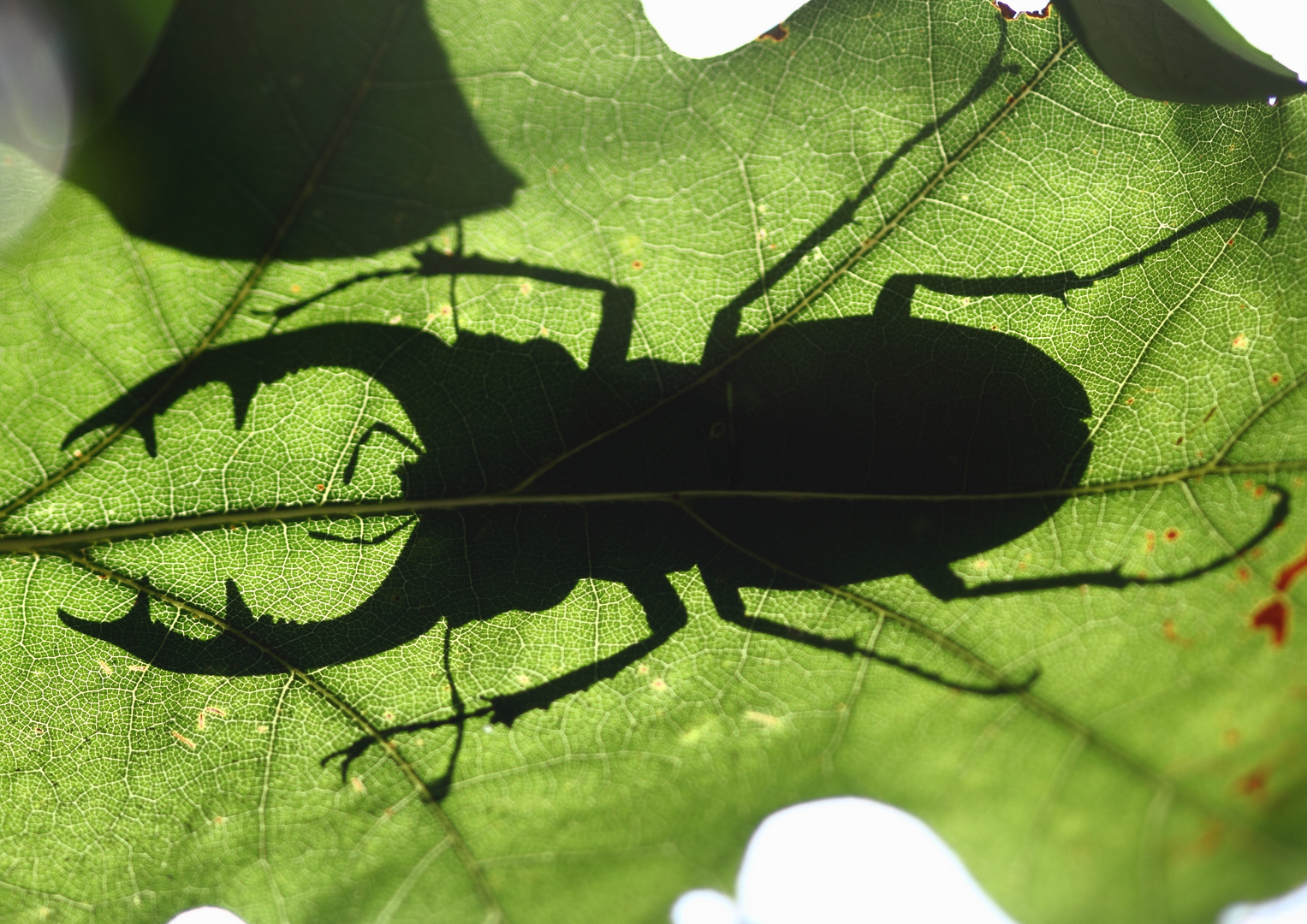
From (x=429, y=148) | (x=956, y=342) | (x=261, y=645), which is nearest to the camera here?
(x=429, y=148)

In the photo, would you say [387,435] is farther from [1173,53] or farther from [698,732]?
[1173,53]

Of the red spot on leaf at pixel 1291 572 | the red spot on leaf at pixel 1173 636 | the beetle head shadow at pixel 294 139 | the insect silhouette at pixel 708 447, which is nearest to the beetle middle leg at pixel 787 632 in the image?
the insect silhouette at pixel 708 447

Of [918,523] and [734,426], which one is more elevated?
[734,426]

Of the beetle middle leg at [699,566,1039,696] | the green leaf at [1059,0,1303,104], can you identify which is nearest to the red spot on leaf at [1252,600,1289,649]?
the beetle middle leg at [699,566,1039,696]

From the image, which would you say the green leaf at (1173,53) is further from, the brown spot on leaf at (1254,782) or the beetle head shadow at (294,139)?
the brown spot on leaf at (1254,782)

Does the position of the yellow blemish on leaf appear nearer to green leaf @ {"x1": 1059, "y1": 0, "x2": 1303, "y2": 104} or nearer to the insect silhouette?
the insect silhouette

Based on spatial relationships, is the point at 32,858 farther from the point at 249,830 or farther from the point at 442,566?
the point at 442,566

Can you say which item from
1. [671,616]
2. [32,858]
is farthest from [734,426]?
[32,858]

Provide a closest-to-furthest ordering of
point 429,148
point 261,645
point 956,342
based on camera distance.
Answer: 1. point 429,148
2. point 956,342
3. point 261,645
